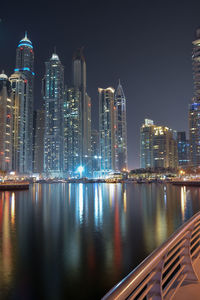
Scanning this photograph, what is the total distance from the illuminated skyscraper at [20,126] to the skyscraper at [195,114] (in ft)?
387

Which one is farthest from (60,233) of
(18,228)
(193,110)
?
(193,110)

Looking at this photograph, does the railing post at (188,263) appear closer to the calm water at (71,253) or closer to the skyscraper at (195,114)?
the calm water at (71,253)

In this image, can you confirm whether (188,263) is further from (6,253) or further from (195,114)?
(195,114)

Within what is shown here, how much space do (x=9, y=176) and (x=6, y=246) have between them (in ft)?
489

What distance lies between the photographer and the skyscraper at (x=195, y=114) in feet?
542

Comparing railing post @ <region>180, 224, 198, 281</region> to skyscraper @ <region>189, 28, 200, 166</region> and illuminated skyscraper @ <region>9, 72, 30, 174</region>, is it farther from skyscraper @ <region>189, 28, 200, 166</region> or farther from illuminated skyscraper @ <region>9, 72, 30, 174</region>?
illuminated skyscraper @ <region>9, 72, 30, 174</region>

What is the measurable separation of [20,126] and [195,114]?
12015 centimetres

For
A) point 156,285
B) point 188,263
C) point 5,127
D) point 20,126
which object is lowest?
point 188,263

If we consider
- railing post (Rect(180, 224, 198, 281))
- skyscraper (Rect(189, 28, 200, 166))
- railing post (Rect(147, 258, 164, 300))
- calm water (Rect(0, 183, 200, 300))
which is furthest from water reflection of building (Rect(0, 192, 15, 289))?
skyscraper (Rect(189, 28, 200, 166))

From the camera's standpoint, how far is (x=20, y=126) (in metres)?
184

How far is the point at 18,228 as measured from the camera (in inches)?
717

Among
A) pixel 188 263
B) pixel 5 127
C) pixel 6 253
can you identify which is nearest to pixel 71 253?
pixel 6 253

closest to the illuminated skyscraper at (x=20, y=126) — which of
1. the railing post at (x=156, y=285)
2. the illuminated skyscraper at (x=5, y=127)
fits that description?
the illuminated skyscraper at (x=5, y=127)

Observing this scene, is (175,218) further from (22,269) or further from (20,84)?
(20,84)
